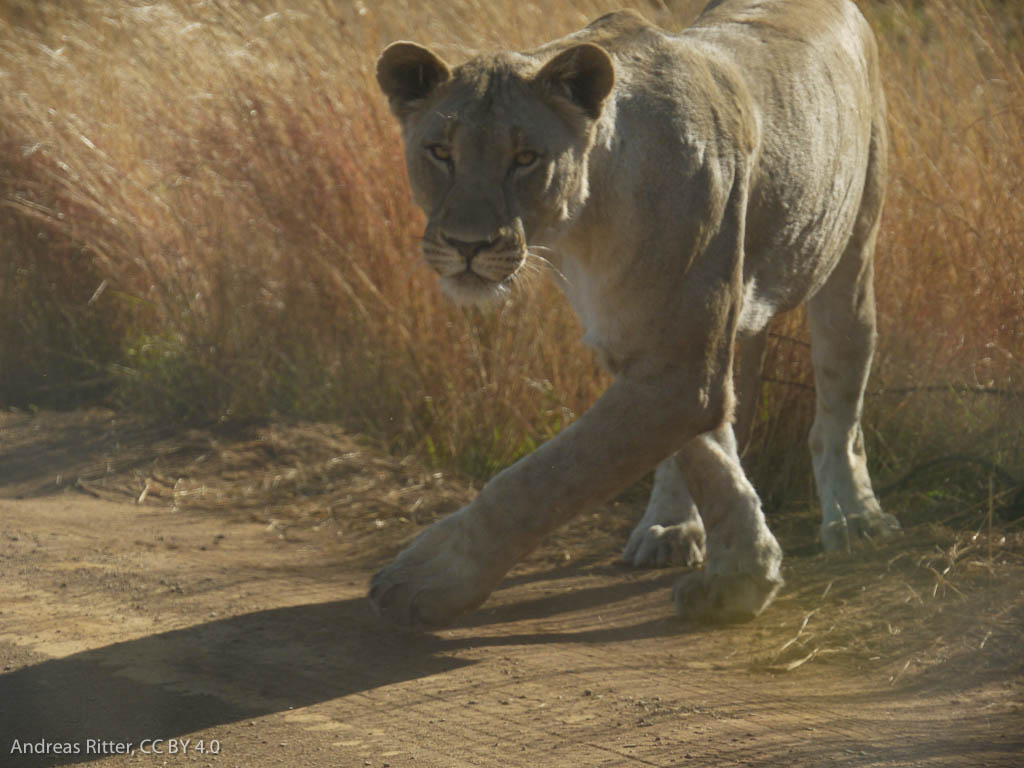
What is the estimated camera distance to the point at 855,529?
438 centimetres

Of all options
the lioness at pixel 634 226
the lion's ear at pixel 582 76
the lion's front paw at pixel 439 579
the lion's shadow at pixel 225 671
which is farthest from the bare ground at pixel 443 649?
the lion's ear at pixel 582 76

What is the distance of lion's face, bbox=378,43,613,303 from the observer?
291 centimetres

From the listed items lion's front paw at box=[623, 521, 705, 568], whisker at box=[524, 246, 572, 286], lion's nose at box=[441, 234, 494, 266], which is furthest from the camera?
lion's front paw at box=[623, 521, 705, 568]

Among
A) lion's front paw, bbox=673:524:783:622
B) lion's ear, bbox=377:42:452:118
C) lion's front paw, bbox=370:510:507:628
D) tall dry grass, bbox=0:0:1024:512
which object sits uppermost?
lion's ear, bbox=377:42:452:118

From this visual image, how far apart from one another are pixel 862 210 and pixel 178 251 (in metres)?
3.13

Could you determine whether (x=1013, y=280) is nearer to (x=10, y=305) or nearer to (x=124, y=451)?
(x=124, y=451)

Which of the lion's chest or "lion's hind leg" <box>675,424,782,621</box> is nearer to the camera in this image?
the lion's chest

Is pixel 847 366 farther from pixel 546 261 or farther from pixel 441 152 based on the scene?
pixel 441 152

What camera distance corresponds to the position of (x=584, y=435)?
3219mm

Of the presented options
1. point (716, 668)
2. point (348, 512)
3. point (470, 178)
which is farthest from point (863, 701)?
point (348, 512)

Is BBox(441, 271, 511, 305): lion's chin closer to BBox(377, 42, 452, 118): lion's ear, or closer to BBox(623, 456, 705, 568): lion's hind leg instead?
BBox(377, 42, 452, 118): lion's ear

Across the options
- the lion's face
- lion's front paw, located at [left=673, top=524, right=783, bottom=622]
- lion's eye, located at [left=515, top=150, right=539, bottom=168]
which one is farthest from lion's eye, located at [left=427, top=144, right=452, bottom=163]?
lion's front paw, located at [left=673, top=524, right=783, bottom=622]

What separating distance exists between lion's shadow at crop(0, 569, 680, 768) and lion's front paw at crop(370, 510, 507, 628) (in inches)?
5.4

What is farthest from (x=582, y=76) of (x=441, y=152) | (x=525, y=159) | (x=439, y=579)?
(x=439, y=579)
